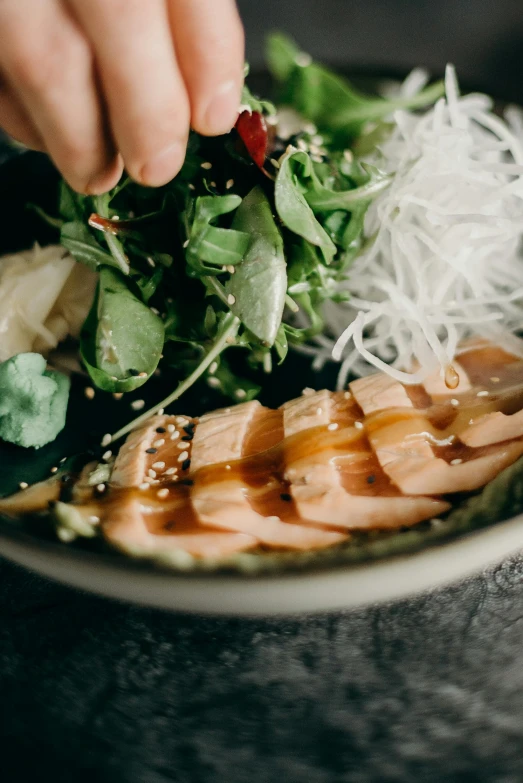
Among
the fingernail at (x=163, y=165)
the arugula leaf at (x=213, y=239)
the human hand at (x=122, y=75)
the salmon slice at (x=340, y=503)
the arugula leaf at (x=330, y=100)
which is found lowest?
the salmon slice at (x=340, y=503)

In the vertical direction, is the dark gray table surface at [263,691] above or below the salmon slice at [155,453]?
below

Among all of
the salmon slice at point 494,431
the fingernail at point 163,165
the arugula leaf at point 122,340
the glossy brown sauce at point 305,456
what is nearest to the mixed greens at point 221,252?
the arugula leaf at point 122,340

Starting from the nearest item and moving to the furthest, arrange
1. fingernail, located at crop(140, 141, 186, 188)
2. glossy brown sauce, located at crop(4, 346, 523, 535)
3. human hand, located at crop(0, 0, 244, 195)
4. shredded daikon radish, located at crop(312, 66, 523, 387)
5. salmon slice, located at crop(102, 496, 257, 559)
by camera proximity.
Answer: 1. human hand, located at crop(0, 0, 244, 195)
2. fingernail, located at crop(140, 141, 186, 188)
3. salmon slice, located at crop(102, 496, 257, 559)
4. glossy brown sauce, located at crop(4, 346, 523, 535)
5. shredded daikon radish, located at crop(312, 66, 523, 387)

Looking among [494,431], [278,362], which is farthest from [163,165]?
[494,431]

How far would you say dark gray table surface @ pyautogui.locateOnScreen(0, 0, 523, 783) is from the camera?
1339 mm

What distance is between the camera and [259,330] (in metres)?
1.71

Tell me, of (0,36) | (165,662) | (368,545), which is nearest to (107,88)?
(0,36)

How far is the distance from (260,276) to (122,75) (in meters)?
0.66

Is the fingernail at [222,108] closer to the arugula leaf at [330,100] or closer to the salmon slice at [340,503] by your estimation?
the salmon slice at [340,503]

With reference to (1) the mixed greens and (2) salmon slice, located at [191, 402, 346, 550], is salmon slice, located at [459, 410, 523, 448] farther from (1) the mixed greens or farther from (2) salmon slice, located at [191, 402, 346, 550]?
(1) the mixed greens

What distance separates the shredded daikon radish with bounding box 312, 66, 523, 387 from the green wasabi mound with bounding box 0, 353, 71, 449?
0.78 m

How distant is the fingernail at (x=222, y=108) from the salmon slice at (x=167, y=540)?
0.85 m

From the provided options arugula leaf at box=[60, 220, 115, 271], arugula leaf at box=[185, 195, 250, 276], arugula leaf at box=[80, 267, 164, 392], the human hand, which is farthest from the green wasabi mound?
the human hand

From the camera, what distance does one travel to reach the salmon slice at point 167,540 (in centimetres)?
149
